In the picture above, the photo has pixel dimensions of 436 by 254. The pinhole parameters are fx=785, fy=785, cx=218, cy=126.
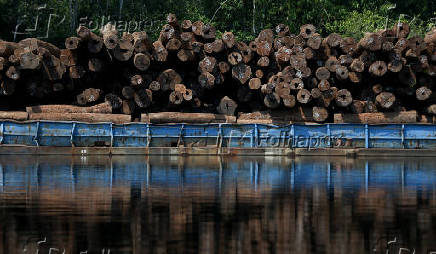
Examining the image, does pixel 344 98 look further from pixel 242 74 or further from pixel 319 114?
pixel 242 74

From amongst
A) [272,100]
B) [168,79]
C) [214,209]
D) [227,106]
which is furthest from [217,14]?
[214,209]

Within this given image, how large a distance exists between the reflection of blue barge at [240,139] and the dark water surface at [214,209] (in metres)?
5.60

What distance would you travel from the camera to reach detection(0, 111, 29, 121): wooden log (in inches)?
1121

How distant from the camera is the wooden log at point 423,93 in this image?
1166 inches

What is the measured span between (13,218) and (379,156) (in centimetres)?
1871

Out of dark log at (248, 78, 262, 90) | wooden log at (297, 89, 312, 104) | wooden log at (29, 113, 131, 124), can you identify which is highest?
dark log at (248, 78, 262, 90)

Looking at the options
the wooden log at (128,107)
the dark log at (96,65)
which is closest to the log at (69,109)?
the wooden log at (128,107)

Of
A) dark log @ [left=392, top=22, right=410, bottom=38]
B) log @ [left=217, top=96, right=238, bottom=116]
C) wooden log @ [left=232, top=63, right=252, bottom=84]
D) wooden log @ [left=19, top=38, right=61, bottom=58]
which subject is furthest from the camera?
log @ [left=217, top=96, right=238, bottom=116]

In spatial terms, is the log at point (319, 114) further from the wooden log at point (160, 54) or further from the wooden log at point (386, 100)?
the wooden log at point (160, 54)

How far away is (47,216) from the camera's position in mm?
12484

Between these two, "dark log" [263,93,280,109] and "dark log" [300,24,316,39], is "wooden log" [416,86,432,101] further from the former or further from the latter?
"dark log" [263,93,280,109]

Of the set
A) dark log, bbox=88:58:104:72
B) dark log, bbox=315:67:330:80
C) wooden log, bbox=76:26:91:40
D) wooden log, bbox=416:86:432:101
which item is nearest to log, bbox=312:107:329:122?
dark log, bbox=315:67:330:80

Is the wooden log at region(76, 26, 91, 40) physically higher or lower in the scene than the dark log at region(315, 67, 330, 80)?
higher

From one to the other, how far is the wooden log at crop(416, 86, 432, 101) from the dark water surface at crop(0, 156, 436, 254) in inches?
288
